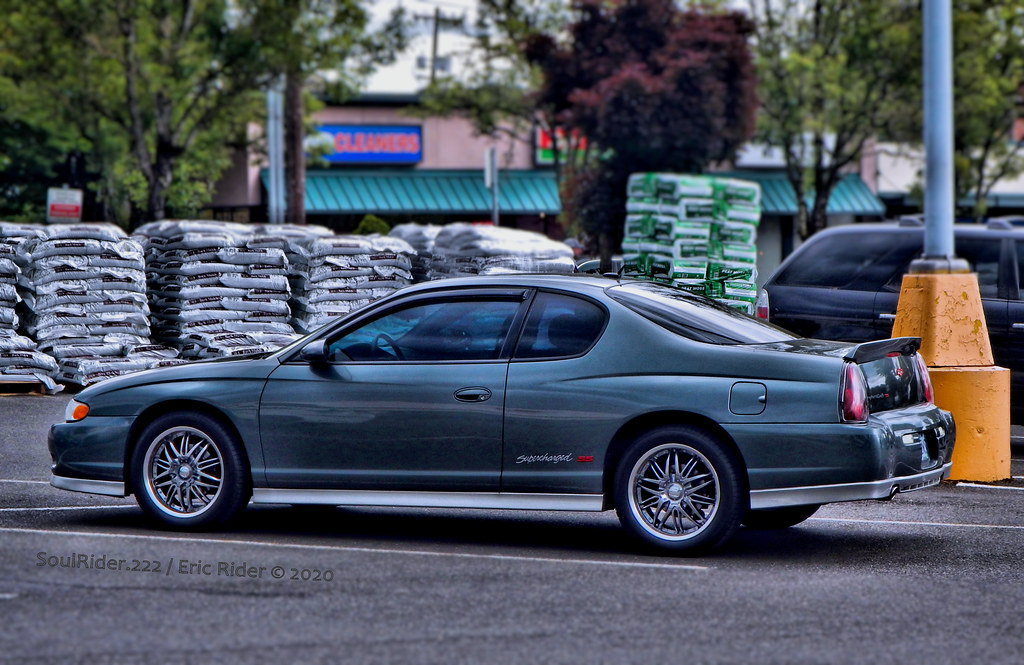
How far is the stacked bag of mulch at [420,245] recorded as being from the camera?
17859mm

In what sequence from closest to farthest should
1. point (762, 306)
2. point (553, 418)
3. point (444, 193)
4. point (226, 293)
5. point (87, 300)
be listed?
point (553, 418)
point (762, 306)
point (87, 300)
point (226, 293)
point (444, 193)

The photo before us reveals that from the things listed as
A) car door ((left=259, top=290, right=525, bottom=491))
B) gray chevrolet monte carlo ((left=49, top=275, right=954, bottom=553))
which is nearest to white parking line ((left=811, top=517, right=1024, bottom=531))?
gray chevrolet monte carlo ((left=49, top=275, right=954, bottom=553))

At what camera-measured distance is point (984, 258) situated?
40.7 feet

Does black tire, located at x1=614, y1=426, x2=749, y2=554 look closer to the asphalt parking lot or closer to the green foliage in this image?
the asphalt parking lot

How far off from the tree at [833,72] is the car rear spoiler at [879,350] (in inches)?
1252

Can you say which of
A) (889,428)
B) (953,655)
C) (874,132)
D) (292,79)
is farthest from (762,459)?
(874,132)

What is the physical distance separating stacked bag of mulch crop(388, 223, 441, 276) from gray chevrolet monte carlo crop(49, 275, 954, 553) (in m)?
9.48

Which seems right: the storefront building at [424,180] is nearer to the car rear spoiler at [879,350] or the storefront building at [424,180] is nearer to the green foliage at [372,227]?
the green foliage at [372,227]

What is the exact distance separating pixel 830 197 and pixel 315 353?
40475 mm

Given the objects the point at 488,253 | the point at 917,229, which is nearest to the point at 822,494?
the point at 917,229

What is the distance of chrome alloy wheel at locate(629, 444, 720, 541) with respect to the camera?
23.7 ft

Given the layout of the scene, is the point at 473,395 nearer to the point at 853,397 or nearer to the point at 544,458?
the point at 544,458

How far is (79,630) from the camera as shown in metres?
5.48

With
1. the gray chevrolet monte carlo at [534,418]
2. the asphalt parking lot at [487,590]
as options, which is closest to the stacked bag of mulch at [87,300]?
the asphalt parking lot at [487,590]
